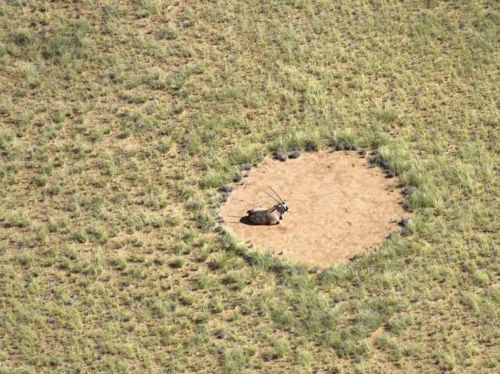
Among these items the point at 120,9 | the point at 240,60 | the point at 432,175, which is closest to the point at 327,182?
the point at 432,175

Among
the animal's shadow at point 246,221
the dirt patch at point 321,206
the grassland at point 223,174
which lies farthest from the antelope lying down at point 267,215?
the grassland at point 223,174

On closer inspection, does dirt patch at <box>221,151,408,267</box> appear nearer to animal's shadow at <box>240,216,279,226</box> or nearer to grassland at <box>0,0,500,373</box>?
animal's shadow at <box>240,216,279,226</box>

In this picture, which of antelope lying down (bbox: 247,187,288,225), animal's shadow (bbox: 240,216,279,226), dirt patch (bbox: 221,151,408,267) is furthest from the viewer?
animal's shadow (bbox: 240,216,279,226)

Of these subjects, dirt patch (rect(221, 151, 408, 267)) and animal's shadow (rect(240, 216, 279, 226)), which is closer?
dirt patch (rect(221, 151, 408, 267))

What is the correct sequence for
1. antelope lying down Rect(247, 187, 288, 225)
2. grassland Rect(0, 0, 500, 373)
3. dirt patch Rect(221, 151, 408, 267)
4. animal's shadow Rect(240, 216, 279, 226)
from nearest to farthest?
1. grassland Rect(0, 0, 500, 373)
2. dirt patch Rect(221, 151, 408, 267)
3. antelope lying down Rect(247, 187, 288, 225)
4. animal's shadow Rect(240, 216, 279, 226)

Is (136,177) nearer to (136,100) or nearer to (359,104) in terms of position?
(136,100)

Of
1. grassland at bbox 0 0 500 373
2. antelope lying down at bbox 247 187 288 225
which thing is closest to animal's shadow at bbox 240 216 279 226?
antelope lying down at bbox 247 187 288 225

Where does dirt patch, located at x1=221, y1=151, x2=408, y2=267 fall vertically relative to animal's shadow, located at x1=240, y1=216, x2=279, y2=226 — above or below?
above

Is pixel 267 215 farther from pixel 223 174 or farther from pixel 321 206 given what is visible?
pixel 223 174
